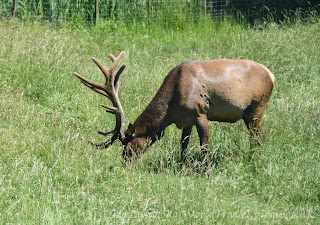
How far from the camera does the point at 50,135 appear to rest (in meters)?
6.96

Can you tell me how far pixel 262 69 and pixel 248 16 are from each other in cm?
704

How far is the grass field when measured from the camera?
16.8 ft

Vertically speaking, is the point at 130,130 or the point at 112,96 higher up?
the point at 112,96

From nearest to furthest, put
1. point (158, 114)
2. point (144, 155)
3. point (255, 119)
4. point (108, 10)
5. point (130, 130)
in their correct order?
point (130, 130) < point (158, 114) < point (144, 155) < point (255, 119) < point (108, 10)

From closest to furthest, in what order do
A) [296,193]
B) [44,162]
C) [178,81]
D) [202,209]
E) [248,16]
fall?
[202,209] < [296,193] < [44,162] < [178,81] < [248,16]

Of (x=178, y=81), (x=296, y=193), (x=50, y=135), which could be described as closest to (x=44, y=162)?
(x=50, y=135)

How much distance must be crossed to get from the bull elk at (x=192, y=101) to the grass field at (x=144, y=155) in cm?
26

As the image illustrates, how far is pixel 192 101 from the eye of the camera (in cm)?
650

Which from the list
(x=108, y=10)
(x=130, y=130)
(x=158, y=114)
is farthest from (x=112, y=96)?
(x=108, y=10)

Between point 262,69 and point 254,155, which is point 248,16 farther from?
point 254,155

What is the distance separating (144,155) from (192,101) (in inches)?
36.5

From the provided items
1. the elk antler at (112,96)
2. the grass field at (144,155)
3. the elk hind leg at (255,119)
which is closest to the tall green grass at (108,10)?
the grass field at (144,155)

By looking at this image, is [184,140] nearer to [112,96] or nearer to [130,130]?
[130,130]

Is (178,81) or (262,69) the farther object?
(262,69)
